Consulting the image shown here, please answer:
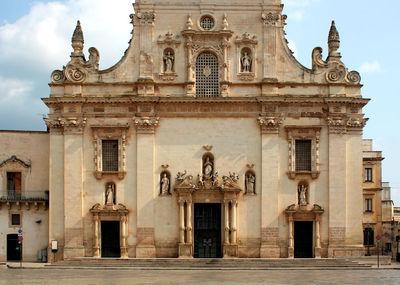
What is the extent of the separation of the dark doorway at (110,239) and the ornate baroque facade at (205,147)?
7 cm

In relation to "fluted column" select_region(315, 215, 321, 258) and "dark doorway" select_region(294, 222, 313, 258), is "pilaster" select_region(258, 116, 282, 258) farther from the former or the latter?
"fluted column" select_region(315, 215, 321, 258)

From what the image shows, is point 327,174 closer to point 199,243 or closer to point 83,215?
point 199,243

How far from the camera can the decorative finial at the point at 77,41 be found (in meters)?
45.2

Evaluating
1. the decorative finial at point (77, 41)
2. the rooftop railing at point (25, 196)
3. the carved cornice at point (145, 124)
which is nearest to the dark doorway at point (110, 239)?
the rooftop railing at point (25, 196)

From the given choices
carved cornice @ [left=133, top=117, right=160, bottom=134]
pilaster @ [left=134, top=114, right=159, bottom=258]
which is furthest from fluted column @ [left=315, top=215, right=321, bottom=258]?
carved cornice @ [left=133, top=117, right=160, bottom=134]

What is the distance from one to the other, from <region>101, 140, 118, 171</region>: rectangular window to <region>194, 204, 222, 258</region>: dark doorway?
6.43 metres

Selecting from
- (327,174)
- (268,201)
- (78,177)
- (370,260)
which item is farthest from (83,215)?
(370,260)

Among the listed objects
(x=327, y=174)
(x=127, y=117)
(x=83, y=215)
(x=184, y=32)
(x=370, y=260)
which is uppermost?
(x=184, y=32)

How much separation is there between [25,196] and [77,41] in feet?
38.7

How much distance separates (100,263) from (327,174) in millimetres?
16607

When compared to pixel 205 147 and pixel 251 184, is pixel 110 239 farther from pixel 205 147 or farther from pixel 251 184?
pixel 251 184

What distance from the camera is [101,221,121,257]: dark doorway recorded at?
4416cm

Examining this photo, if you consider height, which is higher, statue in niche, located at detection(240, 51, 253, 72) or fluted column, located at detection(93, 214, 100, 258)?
statue in niche, located at detection(240, 51, 253, 72)

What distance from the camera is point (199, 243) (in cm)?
4416
